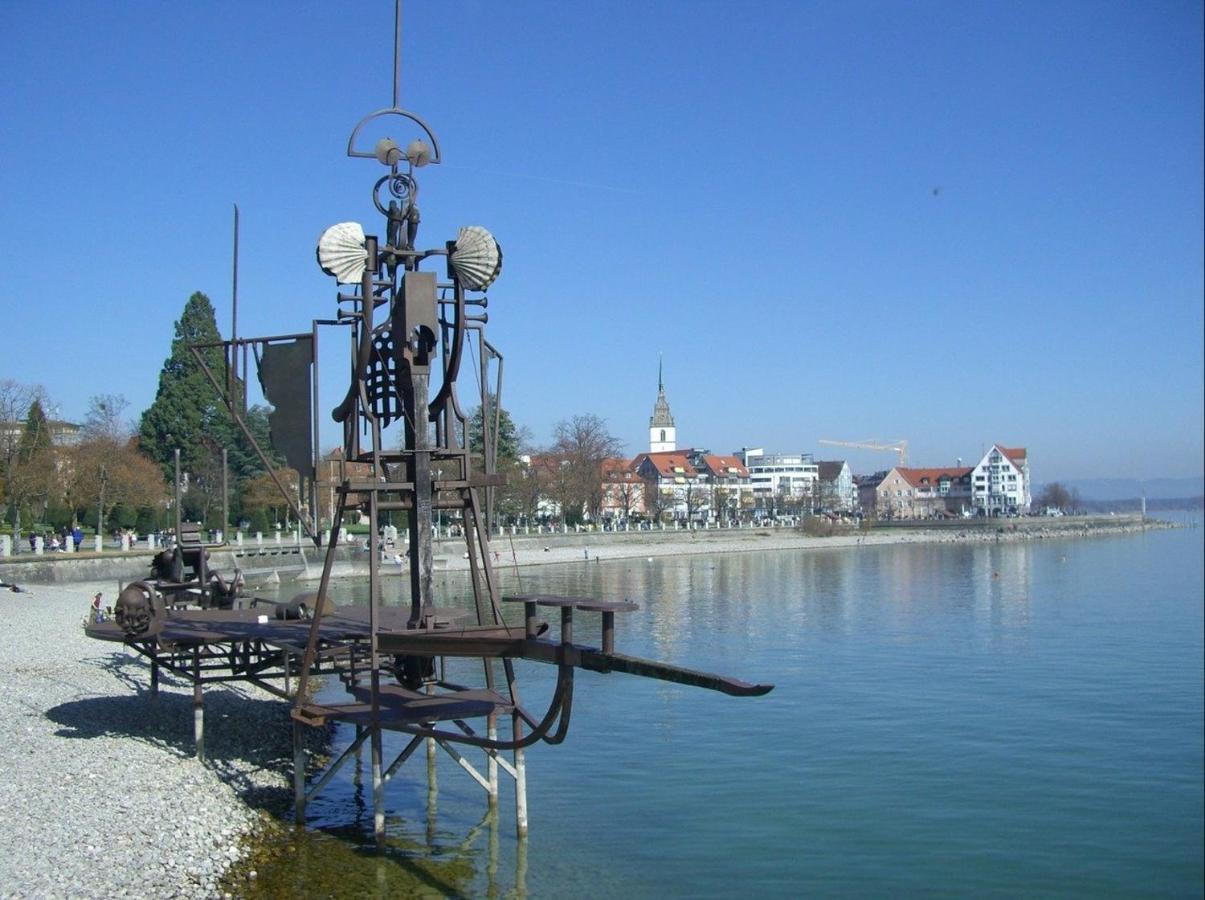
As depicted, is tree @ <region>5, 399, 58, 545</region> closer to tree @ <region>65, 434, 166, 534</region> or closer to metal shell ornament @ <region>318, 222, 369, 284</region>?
tree @ <region>65, 434, 166, 534</region>

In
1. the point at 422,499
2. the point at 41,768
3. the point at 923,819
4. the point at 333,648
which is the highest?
the point at 422,499

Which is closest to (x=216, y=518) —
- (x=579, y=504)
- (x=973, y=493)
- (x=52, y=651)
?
(x=579, y=504)

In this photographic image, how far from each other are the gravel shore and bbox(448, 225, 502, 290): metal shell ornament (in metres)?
7.92

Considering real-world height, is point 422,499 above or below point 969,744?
above

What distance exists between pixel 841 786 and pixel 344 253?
12.1 meters

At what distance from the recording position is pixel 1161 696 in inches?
1051

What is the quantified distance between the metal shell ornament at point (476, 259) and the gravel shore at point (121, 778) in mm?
7921

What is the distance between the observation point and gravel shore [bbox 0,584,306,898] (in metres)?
12.9

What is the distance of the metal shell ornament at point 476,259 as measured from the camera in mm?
16219

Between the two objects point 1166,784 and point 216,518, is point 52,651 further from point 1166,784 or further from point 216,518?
point 216,518

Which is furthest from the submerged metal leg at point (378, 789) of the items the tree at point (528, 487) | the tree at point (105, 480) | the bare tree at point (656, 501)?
the bare tree at point (656, 501)

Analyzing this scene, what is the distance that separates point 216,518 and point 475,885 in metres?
68.1

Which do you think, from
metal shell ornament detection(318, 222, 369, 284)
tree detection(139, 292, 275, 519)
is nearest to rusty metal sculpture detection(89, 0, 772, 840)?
metal shell ornament detection(318, 222, 369, 284)

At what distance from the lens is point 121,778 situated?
1647cm
